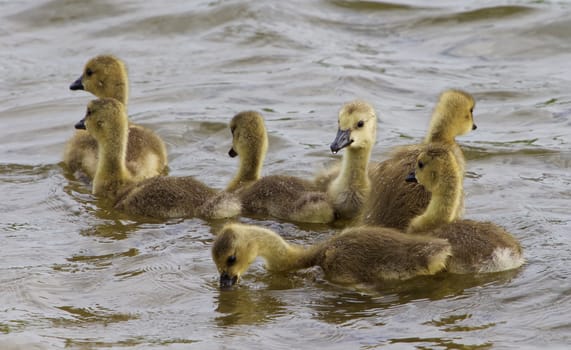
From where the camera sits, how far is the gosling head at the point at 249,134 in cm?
866

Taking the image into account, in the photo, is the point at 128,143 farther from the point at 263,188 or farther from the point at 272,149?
the point at 263,188

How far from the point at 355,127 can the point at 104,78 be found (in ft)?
9.63

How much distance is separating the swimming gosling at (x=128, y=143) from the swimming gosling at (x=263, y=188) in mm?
926

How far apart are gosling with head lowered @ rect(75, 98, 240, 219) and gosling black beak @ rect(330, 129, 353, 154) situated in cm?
83

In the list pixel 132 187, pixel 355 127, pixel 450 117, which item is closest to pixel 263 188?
pixel 355 127

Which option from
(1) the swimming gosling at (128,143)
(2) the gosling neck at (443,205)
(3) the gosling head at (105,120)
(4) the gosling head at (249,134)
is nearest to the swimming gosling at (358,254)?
(2) the gosling neck at (443,205)

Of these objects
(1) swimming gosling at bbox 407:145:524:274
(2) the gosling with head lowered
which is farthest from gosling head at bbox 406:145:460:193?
(2) the gosling with head lowered

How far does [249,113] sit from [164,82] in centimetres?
406

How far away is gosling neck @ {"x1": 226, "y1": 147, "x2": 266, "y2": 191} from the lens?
872 cm

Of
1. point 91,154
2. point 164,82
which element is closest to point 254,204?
point 91,154

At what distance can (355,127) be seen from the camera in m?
8.23

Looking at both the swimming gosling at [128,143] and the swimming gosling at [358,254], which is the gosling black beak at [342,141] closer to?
the swimming gosling at [358,254]

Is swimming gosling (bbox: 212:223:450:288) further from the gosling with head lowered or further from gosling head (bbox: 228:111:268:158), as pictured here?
gosling head (bbox: 228:111:268:158)

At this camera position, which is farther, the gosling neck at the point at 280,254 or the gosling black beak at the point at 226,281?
the gosling neck at the point at 280,254
